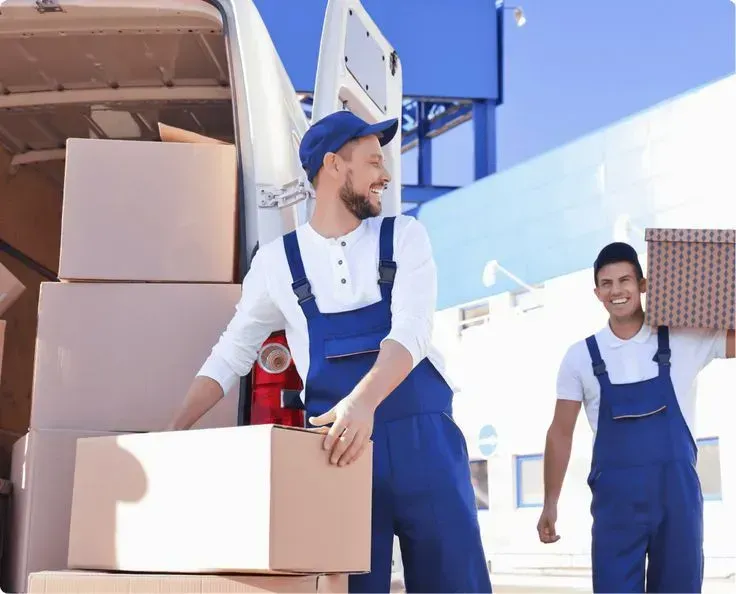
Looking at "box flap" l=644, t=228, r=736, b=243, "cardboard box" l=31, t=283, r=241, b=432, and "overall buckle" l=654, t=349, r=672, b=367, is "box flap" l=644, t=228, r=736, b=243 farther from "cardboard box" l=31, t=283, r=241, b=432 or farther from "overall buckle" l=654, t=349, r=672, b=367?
"cardboard box" l=31, t=283, r=241, b=432

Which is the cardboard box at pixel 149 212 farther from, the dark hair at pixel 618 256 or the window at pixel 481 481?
the window at pixel 481 481

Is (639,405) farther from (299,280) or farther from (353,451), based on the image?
(353,451)

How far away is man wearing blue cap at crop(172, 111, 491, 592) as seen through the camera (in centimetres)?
249

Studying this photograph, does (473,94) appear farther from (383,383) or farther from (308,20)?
(383,383)

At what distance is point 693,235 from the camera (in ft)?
12.1

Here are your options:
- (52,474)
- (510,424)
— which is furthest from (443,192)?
(52,474)

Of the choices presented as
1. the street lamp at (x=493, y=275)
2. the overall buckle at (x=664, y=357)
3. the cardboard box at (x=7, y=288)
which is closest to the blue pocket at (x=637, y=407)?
the overall buckle at (x=664, y=357)

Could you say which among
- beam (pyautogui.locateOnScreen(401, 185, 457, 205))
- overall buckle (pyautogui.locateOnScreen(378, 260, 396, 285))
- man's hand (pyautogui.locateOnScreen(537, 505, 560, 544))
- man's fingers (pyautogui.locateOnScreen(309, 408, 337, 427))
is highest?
beam (pyautogui.locateOnScreen(401, 185, 457, 205))

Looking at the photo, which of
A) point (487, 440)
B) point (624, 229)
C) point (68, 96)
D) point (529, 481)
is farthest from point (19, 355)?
point (487, 440)

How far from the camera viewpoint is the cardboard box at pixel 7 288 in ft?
12.5

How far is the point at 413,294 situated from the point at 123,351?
2.90ft

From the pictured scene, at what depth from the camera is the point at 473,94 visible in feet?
55.5

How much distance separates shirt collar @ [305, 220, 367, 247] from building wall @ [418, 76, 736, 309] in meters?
8.86

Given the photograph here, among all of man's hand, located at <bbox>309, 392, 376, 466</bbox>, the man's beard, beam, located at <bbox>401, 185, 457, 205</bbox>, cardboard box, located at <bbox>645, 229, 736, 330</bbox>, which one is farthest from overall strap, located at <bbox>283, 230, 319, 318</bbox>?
beam, located at <bbox>401, 185, 457, 205</bbox>
